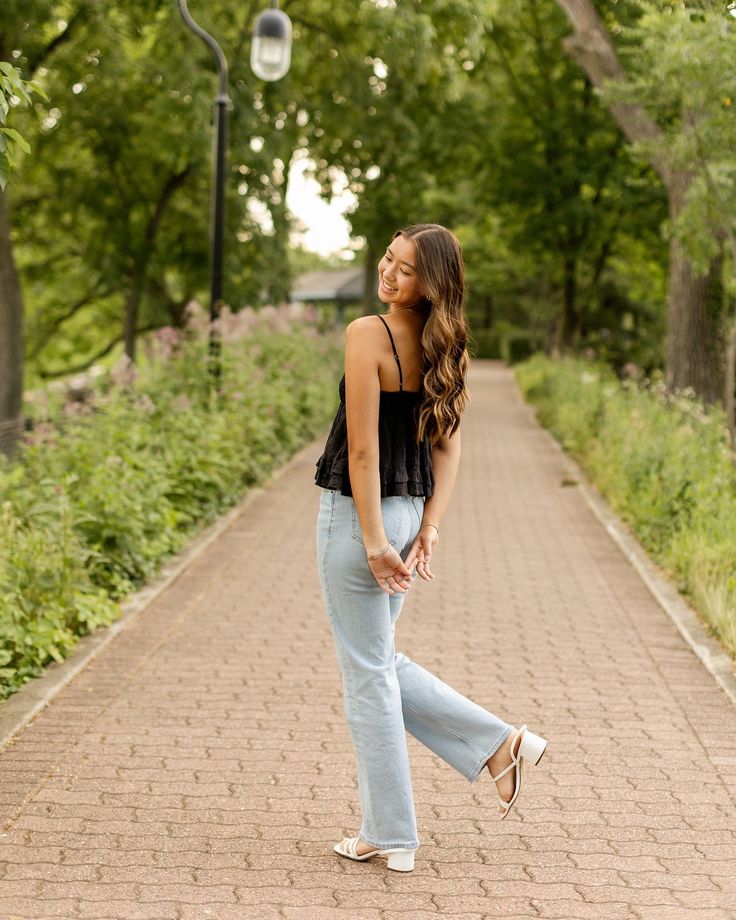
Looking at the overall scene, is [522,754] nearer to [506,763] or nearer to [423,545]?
[506,763]

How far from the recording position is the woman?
364 cm

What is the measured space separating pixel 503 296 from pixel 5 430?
51611 millimetres

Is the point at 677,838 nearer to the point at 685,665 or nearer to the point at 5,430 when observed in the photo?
the point at 685,665

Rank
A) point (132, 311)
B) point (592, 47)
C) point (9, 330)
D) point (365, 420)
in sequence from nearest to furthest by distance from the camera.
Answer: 1. point (365, 420)
2. point (592, 47)
3. point (9, 330)
4. point (132, 311)

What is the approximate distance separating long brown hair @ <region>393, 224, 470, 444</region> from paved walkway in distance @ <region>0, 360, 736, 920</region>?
1.45 metres

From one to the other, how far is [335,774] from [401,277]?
6.98 ft

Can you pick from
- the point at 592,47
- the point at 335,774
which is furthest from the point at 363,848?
the point at 592,47

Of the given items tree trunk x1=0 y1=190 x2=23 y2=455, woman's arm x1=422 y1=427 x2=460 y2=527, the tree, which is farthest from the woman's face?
tree trunk x1=0 y1=190 x2=23 y2=455

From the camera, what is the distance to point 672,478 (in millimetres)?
9898

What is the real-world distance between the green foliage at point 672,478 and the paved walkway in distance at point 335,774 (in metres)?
0.40

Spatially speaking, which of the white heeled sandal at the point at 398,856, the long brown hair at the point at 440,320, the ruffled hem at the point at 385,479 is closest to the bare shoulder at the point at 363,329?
the long brown hair at the point at 440,320

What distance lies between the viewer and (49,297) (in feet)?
124

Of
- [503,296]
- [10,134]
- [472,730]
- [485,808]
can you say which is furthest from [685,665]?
[503,296]

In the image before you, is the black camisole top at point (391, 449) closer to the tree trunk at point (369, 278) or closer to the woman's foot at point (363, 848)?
the woman's foot at point (363, 848)
